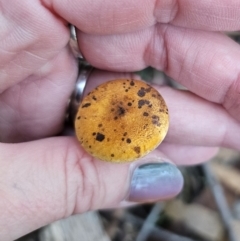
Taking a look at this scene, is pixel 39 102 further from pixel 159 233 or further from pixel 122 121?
pixel 159 233

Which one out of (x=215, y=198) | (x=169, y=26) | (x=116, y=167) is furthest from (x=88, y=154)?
(x=215, y=198)

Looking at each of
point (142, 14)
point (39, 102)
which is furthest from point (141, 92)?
point (39, 102)

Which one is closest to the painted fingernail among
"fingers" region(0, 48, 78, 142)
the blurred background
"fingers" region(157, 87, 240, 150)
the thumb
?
the thumb

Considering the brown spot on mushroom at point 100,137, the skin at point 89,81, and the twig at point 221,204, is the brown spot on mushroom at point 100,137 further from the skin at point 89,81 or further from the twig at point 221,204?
the twig at point 221,204

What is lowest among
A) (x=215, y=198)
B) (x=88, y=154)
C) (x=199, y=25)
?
(x=215, y=198)

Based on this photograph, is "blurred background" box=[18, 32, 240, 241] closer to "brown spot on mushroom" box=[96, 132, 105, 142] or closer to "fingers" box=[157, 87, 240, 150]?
"fingers" box=[157, 87, 240, 150]

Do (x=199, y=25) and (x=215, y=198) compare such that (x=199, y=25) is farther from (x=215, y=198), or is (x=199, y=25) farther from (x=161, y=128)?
(x=215, y=198)
